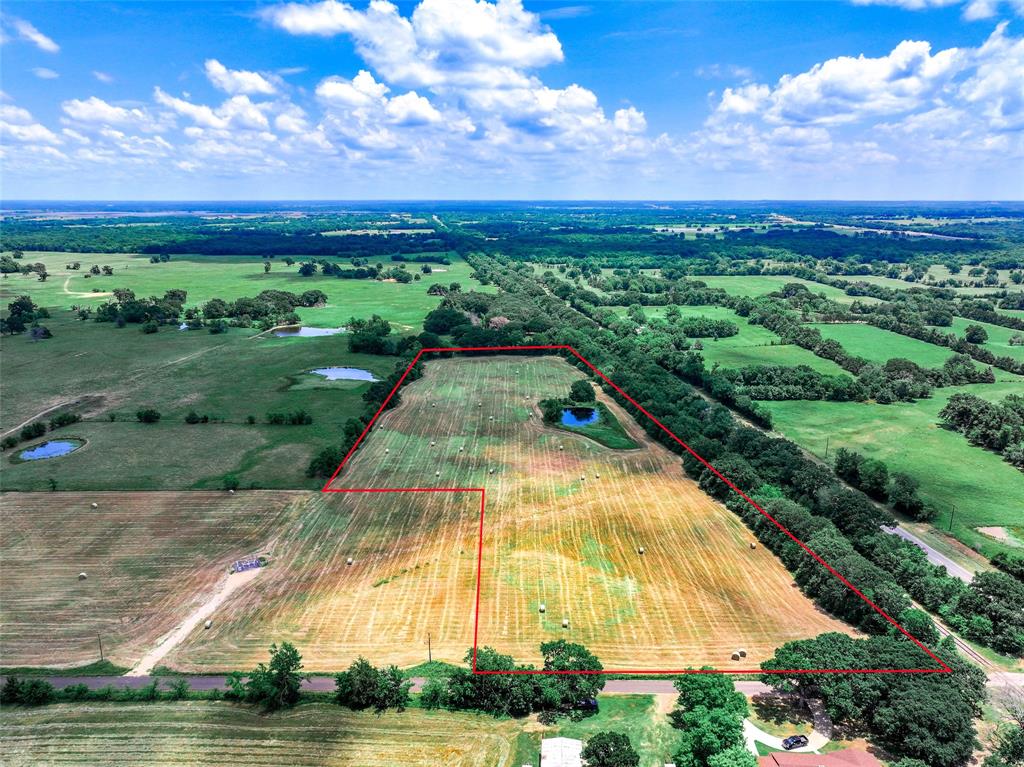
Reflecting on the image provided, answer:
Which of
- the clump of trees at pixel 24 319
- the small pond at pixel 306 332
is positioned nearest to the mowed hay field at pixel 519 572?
the small pond at pixel 306 332

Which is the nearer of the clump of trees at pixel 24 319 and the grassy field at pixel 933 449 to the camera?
the grassy field at pixel 933 449

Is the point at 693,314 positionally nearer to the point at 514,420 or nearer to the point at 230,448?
the point at 514,420

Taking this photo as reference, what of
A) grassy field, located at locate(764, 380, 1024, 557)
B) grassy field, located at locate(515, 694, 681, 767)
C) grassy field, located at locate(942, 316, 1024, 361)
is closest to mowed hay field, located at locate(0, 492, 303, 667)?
grassy field, located at locate(515, 694, 681, 767)

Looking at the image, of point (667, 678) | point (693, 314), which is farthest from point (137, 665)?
point (693, 314)

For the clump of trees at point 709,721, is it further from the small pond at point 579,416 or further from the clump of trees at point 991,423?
the clump of trees at point 991,423

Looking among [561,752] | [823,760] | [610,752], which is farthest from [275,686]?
[823,760]

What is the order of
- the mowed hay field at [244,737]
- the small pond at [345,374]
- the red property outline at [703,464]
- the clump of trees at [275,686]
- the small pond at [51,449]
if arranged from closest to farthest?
the mowed hay field at [244,737], the red property outline at [703,464], the clump of trees at [275,686], the small pond at [51,449], the small pond at [345,374]

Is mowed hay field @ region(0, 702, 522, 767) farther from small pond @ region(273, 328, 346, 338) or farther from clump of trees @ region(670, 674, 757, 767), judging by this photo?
small pond @ region(273, 328, 346, 338)
